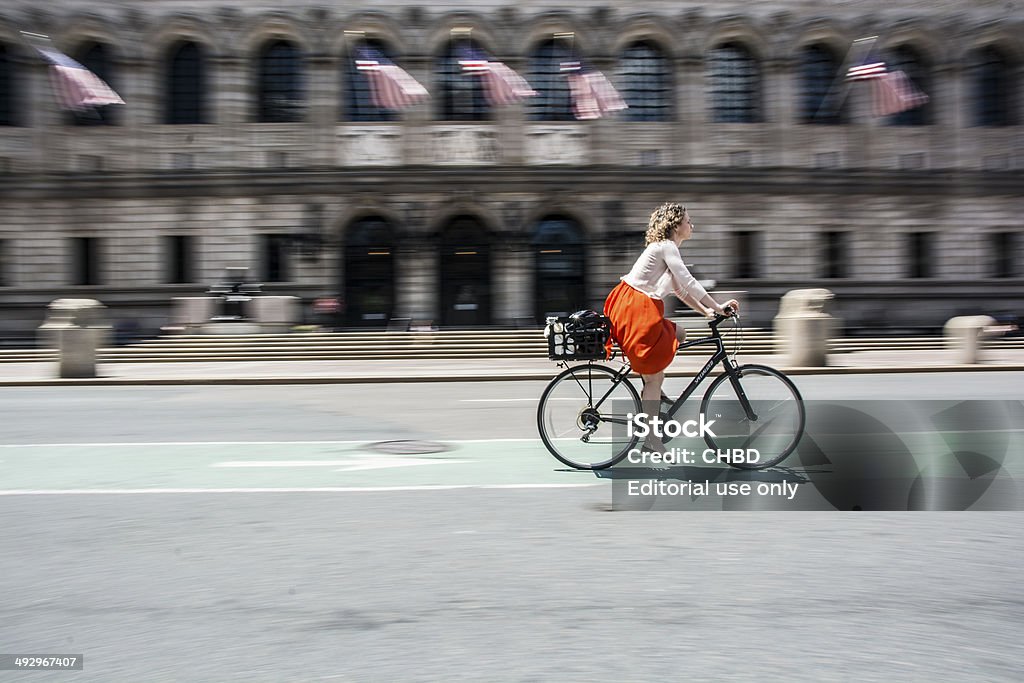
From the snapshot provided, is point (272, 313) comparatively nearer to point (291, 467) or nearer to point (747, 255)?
point (747, 255)

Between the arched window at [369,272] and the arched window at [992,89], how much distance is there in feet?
83.5

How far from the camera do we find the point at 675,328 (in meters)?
6.38

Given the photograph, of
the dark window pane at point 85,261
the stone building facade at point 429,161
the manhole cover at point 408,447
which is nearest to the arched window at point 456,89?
the stone building facade at point 429,161

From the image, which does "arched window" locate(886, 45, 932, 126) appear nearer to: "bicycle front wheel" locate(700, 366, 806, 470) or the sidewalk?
the sidewalk

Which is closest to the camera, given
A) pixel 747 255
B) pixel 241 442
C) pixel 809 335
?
pixel 241 442

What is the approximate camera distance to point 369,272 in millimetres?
36000

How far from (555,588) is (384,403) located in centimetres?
959

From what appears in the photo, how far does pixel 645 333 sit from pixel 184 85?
114ft

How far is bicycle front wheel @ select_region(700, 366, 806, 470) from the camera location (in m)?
6.41

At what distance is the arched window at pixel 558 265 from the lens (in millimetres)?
36094

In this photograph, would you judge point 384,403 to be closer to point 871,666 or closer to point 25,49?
point 871,666

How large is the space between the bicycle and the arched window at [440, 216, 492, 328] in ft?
96.2

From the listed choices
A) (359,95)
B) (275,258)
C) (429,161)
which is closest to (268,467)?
(429,161)

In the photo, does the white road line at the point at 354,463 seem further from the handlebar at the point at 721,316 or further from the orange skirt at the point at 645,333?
the handlebar at the point at 721,316
